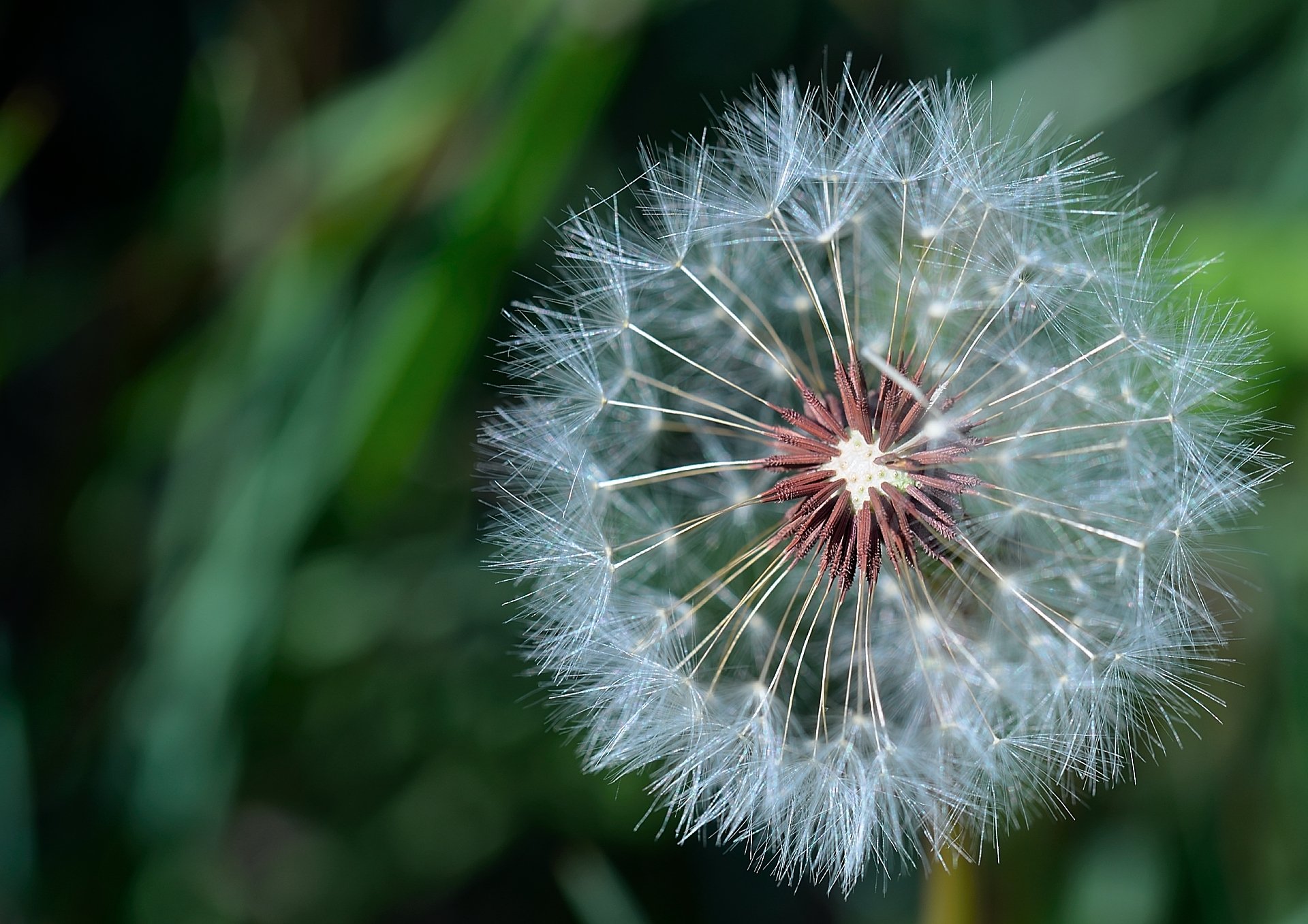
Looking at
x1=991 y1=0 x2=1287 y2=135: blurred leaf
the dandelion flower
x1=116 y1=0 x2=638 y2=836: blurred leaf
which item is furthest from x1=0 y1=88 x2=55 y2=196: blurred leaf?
x1=991 y1=0 x2=1287 y2=135: blurred leaf

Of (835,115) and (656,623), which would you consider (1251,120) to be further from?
(656,623)

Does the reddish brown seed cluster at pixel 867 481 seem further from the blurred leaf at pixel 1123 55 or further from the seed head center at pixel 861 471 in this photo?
the blurred leaf at pixel 1123 55

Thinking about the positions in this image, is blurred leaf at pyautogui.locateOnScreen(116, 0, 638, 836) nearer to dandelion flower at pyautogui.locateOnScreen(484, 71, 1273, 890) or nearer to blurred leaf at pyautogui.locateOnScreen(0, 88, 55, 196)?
blurred leaf at pyautogui.locateOnScreen(0, 88, 55, 196)

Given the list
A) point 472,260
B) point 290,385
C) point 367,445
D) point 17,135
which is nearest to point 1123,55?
point 472,260

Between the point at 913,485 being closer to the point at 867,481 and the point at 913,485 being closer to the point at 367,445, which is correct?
the point at 867,481

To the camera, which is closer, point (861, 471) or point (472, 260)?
point (861, 471)

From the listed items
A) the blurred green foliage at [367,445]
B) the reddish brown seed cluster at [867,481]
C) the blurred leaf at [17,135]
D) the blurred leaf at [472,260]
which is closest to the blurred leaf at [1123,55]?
the blurred green foliage at [367,445]
